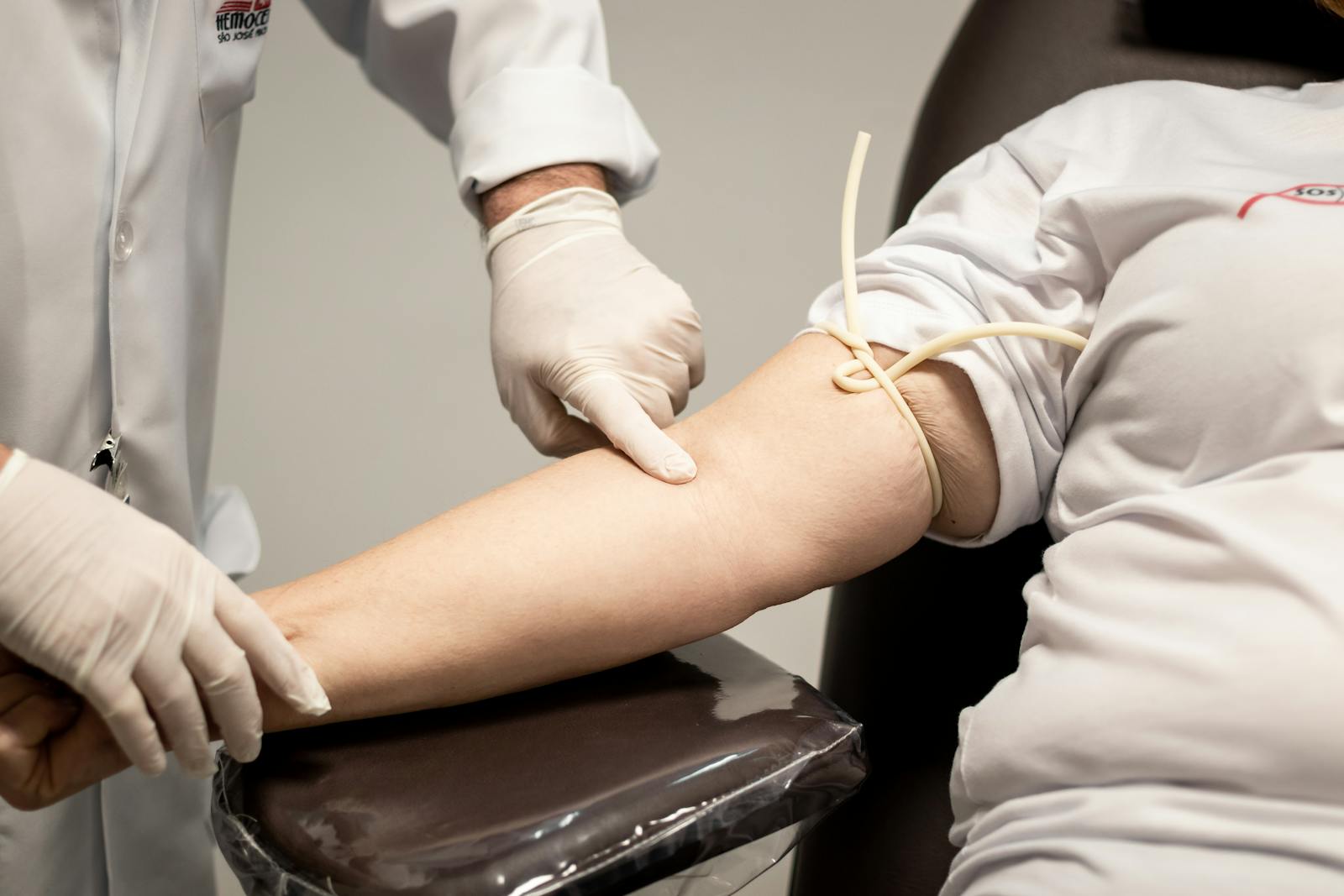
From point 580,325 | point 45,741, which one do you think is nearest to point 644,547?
point 580,325

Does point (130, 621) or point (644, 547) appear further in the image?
point (644, 547)

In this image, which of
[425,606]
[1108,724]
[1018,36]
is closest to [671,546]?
[425,606]

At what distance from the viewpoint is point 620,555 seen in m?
0.75

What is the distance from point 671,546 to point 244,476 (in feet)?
4.38

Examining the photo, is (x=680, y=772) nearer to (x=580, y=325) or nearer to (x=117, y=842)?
(x=580, y=325)

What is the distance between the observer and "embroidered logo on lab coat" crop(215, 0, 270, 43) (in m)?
0.97

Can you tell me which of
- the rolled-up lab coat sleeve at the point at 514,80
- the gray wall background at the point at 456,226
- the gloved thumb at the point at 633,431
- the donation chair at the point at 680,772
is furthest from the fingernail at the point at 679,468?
the gray wall background at the point at 456,226

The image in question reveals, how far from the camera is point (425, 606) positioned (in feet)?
2.37

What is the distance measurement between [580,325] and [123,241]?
1.21 ft

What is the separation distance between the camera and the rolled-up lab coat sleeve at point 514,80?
104 centimetres

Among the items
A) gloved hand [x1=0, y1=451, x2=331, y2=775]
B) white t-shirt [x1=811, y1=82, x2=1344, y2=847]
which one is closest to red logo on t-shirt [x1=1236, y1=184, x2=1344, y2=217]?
white t-shirt [x1=811, y1=82, x2=1344, y2=847]

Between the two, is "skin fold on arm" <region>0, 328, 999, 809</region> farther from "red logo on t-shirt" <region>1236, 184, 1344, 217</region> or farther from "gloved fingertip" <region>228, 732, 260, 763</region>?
"red logo on t-shirt" <region>1236, 184, 1344, 217</region>

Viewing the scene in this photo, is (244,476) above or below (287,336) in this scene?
below

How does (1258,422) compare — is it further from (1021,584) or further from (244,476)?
(244,476)
